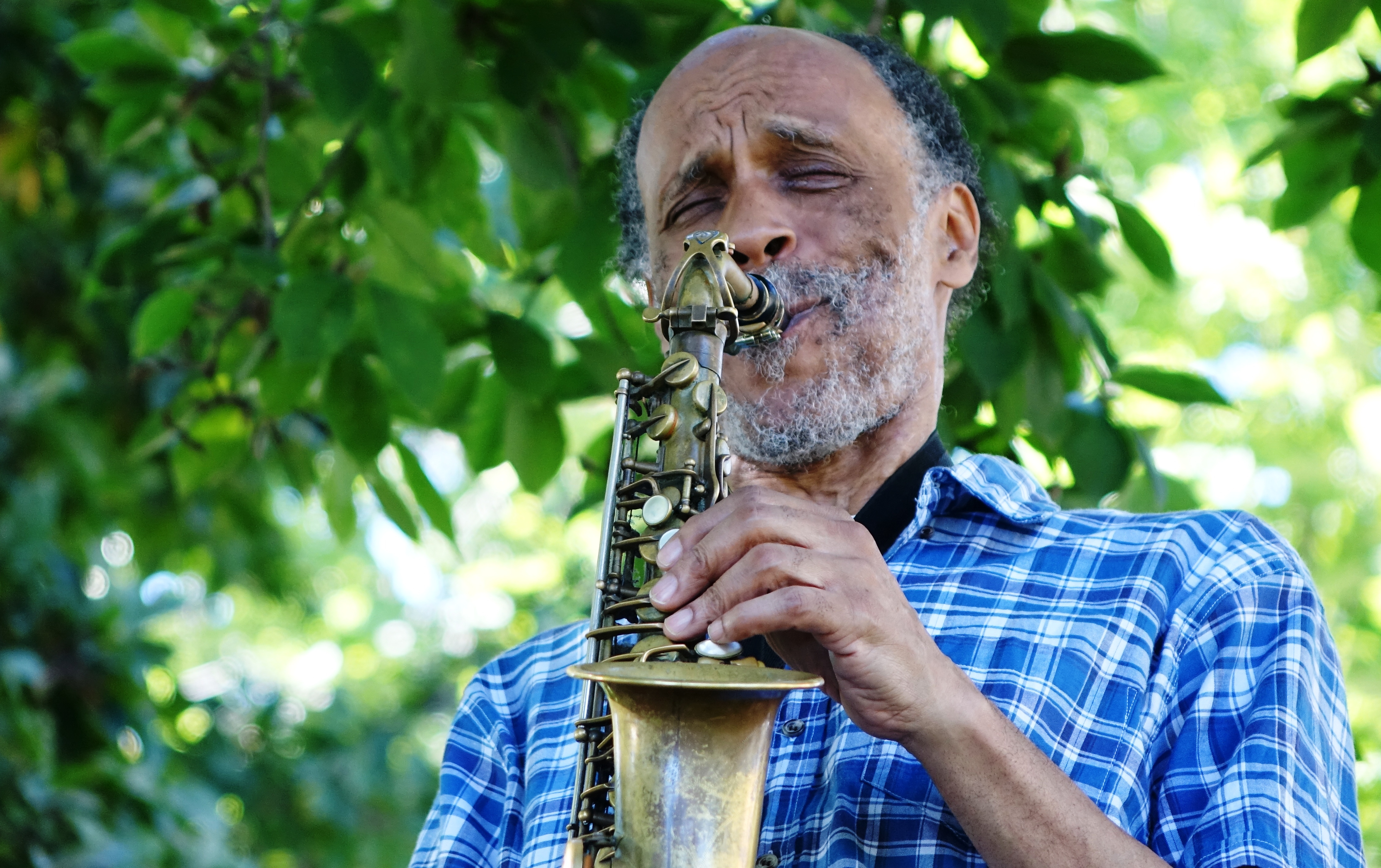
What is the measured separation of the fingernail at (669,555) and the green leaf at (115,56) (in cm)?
246

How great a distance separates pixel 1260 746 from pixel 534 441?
5.74 ft

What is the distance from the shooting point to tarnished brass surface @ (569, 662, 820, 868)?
158 cm

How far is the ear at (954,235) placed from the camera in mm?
2551

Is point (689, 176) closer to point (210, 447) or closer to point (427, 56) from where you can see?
point (427, 56)

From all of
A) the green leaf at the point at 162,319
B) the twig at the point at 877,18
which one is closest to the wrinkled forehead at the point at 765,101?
the twig at the point at 877,18

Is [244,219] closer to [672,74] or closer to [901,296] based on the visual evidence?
[672,74]

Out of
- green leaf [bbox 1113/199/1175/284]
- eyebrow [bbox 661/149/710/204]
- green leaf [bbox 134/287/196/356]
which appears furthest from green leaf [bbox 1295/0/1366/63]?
green leaf [bbox 134/287/196/356]

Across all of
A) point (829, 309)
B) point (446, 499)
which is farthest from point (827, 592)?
point (446, 499)

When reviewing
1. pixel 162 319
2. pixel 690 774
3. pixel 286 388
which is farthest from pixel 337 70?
pixel 690 774

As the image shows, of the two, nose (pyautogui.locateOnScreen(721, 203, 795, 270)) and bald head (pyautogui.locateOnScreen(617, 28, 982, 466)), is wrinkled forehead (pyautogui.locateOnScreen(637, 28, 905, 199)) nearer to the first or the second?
bald head (pyautogui.locateOnScreen(617, 28, 982, 466))

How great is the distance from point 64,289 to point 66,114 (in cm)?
69

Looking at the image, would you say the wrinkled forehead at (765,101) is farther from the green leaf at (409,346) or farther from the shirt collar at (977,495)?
the shirt collar at (977,495)

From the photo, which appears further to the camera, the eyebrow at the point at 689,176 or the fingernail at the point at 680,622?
the eyebrow at the point at 689,176

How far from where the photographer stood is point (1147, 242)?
298cm
